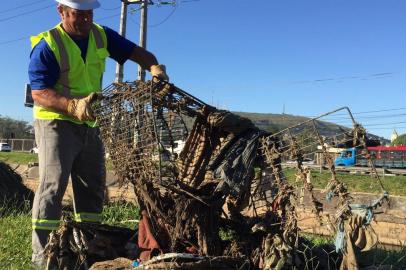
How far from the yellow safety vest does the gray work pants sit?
0.12 meters

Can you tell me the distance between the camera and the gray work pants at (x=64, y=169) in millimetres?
3830

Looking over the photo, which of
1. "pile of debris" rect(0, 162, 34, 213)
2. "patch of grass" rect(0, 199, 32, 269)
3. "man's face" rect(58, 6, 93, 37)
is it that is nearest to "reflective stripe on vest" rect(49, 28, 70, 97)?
"man's face" rect(58, 6, 93, 37)

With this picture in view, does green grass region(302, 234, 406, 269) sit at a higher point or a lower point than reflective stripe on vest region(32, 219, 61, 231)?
lower

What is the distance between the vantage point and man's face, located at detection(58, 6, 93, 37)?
3.92 metres

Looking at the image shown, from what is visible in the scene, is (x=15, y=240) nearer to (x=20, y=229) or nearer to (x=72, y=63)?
(x=20, y=229)

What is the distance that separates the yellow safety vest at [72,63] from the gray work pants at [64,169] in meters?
0.12

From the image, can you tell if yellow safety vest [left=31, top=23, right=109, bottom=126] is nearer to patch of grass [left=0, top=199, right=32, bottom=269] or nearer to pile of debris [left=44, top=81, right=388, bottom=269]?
pile of debris [left=44, top=81, right=388, bottom=269]

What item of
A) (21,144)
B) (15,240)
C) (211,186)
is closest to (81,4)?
(211,186)

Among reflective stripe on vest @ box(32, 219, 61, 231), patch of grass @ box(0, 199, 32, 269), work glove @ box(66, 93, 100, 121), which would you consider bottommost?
patch of grass @ box(0, 199, 32, 269)

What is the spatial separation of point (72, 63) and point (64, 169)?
33.1 inches

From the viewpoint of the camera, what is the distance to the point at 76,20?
3959 mm

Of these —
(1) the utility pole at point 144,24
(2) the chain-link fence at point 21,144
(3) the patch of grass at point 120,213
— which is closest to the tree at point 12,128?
(2) the chain-link fence at point 21,144

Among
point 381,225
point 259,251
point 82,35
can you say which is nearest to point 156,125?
point 259,251

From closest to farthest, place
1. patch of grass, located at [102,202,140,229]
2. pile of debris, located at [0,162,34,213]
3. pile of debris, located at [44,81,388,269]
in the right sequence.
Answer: pile of debris, located at [44,81,388,269], patch of grass, located at [102,202,140,229], pile of debris, located at [0,162,34,213]
